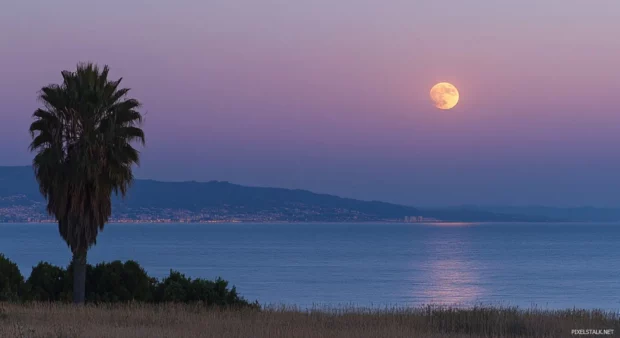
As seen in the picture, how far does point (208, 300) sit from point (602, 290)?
61361 millimetres

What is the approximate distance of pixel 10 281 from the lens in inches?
1243

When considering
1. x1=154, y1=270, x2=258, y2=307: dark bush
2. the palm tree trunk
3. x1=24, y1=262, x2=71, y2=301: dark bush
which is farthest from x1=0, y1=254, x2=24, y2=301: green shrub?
x1=154, y1=270, x2=258, y2=307: dark bush

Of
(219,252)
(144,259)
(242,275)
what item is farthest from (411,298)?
(219,252)

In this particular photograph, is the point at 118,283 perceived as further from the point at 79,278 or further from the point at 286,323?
the point at 286,323

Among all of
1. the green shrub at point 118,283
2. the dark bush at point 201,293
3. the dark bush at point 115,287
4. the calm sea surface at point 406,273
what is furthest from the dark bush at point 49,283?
the calm sea surface at point 406,273

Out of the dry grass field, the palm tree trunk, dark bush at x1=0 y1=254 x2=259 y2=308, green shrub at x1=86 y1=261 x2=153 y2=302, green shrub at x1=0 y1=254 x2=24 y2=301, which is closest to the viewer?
the dry grass field

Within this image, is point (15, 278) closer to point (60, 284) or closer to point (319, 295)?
point (60, 284)

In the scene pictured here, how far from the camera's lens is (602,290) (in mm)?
83500

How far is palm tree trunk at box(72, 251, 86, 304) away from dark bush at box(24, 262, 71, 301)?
1.58 m

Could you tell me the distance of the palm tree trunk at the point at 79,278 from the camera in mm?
31438

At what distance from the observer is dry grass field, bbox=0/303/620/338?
1958 cm

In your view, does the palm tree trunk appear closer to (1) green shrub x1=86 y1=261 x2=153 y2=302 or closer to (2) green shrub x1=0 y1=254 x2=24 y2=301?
(1) green shrub x1=86 y1=261 x2=153 y2=302

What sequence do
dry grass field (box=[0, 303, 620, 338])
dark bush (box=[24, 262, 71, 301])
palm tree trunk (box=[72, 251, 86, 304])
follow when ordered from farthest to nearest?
dark bush (box=[24, 262, 71, 301]) → palm tree trunk (box=[72, 251, 86, 304]) → dry grass field (box=[0, 303, 620, 338])

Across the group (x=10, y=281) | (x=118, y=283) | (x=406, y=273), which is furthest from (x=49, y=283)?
(x=406, y=273)
